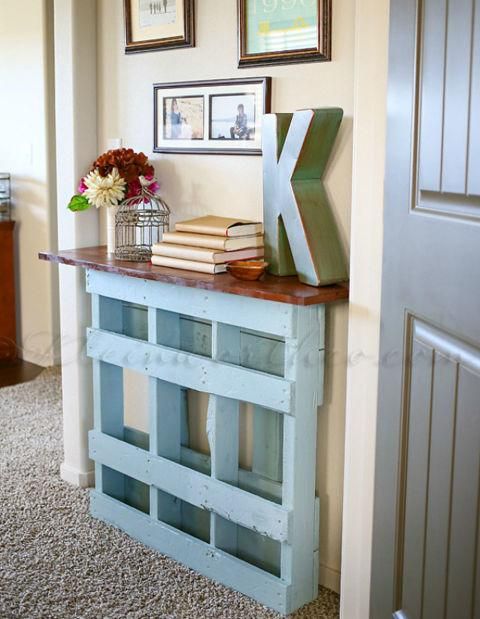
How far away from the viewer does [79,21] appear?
290 centimetres

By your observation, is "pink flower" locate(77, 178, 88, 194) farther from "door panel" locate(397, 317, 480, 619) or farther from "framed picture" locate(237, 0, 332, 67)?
"door panel" locate(397, 317, 480, 619)

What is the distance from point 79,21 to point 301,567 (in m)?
1.94

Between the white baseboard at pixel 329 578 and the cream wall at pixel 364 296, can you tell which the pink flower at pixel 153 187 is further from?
the white baseboard at pixel 329 578

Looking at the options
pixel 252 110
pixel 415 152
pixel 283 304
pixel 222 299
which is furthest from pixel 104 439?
pixel 415 152

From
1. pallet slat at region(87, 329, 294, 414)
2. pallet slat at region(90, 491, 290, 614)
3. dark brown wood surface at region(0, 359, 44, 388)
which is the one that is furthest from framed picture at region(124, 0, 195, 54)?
dark brown wood surface at region(0, 359, 44, 388)

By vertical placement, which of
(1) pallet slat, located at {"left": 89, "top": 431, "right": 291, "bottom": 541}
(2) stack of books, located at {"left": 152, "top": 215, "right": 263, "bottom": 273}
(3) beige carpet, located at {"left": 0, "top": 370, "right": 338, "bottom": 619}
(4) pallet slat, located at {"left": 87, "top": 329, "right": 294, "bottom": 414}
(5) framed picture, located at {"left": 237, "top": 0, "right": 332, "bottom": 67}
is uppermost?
(5) framed picture, located at {"left": 237, "top": 0, "right": 332, "bottom": 67}

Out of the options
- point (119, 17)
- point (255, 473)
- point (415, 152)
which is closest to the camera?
point (415, 152)

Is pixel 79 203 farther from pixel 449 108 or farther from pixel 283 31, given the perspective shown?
pixel 449 108

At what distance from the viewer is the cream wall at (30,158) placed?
4.75 meters

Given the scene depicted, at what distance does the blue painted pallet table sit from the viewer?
2.29 meters

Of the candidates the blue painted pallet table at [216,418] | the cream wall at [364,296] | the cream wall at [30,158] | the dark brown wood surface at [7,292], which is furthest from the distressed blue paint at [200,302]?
the dark brown wood surface at [7,292]

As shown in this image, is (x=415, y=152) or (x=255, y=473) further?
(x=255, y=473)

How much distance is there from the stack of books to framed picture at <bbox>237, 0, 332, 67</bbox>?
48cm

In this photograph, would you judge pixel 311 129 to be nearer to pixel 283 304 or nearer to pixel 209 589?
pixel 283 304
